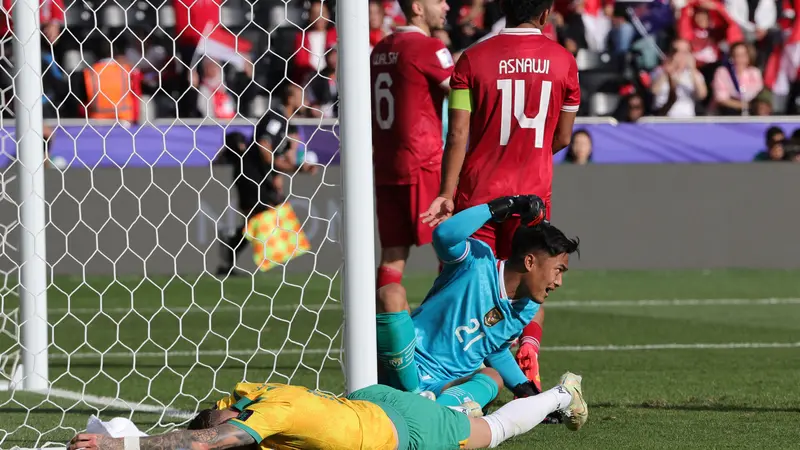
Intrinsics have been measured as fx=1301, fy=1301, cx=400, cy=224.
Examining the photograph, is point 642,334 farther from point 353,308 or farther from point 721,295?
point 353,308

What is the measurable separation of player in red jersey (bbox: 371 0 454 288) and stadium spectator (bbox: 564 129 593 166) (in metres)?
5.96

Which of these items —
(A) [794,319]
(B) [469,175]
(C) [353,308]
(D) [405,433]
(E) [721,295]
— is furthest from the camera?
(E) [721,295]

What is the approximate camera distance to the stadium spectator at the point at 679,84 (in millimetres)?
13875

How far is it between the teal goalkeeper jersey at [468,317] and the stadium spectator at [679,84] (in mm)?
9606

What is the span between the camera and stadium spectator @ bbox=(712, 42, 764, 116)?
1404cm

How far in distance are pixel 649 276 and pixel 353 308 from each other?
726 centimetres

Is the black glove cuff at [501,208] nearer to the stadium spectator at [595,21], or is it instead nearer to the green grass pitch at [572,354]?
the green grass pitch at [572,354]

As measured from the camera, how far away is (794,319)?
330 inches

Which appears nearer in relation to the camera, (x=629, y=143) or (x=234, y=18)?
(x=629, y=143)

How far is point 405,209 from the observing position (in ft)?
21.1

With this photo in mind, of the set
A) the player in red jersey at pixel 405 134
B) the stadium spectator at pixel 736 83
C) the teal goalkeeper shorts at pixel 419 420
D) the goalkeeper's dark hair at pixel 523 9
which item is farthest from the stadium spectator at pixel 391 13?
the teal goalkeeper shorts at pixel 419 420

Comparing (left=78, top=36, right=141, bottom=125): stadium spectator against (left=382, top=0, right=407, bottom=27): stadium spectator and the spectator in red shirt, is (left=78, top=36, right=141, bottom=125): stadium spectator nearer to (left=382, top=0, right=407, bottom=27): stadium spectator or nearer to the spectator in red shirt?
the spectator in red shirt

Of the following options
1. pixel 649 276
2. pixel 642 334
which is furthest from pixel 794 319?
pixel 649 276

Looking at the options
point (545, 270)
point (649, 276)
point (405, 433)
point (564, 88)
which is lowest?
point (649, 276)
